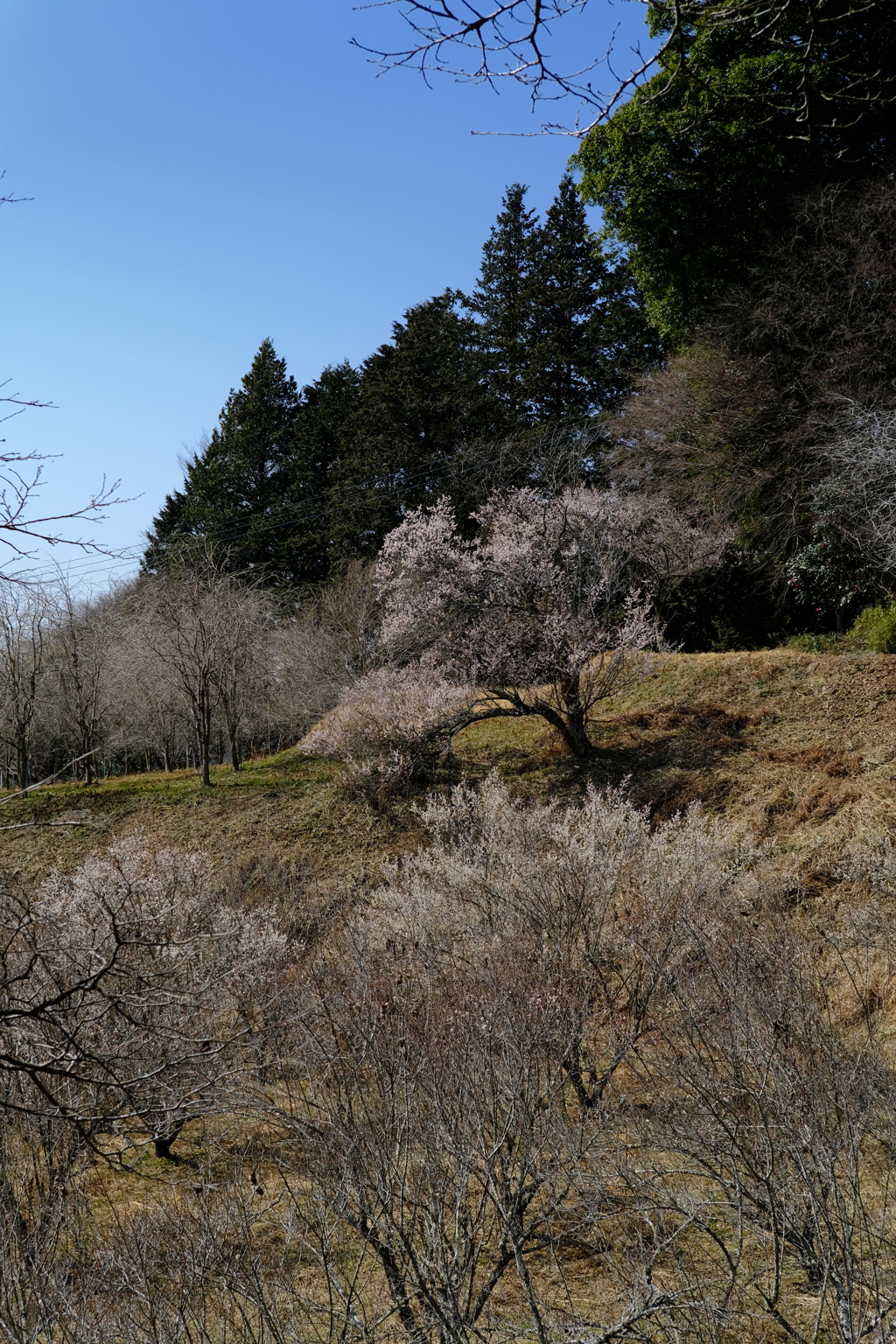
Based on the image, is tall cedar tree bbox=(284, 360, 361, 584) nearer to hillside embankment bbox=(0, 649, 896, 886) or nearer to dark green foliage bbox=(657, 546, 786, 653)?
dark green foliage bbox=(657, 546, 786, 653)

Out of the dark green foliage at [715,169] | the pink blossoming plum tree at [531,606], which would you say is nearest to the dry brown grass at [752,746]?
the pink blossoming plum tree at [531,606]

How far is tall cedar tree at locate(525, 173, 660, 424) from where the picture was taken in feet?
90.6

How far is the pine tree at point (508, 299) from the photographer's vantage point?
29.1 metres

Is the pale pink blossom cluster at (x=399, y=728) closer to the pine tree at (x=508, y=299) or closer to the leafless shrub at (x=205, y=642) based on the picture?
the leafless shrub at (x=205, y=642)

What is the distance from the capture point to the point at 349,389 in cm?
3503

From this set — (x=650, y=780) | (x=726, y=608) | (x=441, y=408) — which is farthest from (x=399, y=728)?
(x=441, y=408)

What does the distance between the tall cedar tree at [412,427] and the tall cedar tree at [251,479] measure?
11.8 ft

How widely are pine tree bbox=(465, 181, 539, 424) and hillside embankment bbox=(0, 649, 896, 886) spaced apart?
15.8 metres

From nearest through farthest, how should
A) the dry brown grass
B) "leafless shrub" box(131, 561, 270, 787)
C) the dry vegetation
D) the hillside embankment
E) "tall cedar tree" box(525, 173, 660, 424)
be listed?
1. the dry vegetation
2. the dry brown grass
3. the hillside embankment
4. "leafless shrub" box(131, 561, 270, 787)
5. "tall cedar tree" box(525, 173, 660, 424)

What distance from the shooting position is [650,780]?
12758 millimetres

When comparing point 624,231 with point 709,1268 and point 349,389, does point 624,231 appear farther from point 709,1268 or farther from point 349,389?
point 349,389

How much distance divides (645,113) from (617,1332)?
17.5 meters

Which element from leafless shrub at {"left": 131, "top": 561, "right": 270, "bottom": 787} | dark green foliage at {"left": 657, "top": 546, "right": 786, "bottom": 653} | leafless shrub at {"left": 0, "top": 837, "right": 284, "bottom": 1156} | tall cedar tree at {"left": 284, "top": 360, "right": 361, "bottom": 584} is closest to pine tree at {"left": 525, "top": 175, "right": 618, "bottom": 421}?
tall cedar tree at {"left": 284, "top": 360, "right": 361, "bottom": 584}

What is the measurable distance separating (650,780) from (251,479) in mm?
25929
